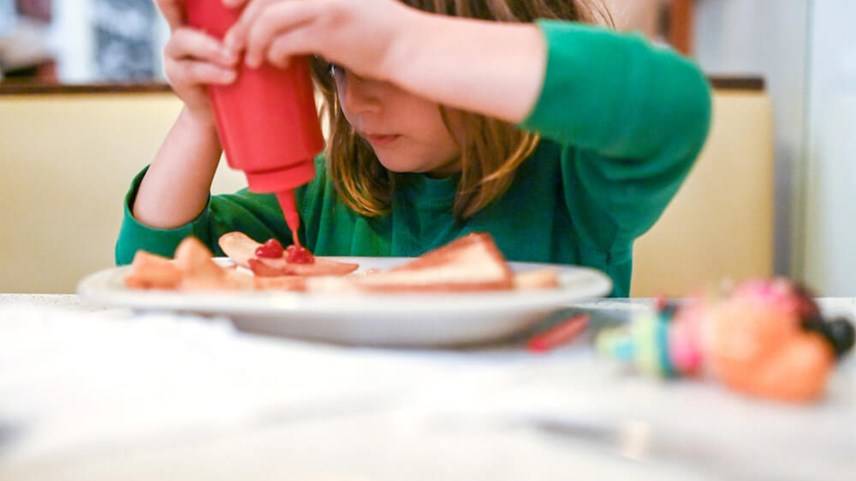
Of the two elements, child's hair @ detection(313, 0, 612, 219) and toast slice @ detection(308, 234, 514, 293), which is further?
child's hair @ detection(313, 0, 612, 219)

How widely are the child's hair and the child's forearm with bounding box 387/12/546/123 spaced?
0.21m

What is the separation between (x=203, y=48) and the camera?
1.80ft

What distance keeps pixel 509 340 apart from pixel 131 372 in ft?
0.63

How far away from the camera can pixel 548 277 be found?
1.47ft

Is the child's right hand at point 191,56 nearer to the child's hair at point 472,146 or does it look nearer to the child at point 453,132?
the child at point 453,132

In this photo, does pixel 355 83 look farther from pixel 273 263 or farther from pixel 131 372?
pixel 131 372

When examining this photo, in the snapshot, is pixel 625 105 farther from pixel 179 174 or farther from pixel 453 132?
pixel 179 174

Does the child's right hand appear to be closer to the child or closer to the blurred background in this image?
the child

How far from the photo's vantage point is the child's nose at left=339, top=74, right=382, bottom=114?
672 millimetres

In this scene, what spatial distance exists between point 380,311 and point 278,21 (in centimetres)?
23

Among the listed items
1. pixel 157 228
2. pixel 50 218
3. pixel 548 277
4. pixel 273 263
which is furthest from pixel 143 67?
pixel 548 277

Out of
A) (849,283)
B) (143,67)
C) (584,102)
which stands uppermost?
(143,67)

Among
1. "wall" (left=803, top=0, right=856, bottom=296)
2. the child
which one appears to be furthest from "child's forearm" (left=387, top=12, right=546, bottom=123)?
"wall" (left=803, top=0, right=856, bottom=296)

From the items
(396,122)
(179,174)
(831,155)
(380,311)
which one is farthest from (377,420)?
(831,155)
